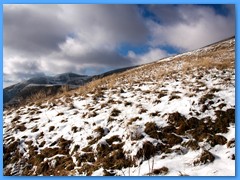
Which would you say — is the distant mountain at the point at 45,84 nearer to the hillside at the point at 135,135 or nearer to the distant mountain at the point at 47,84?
the distant mountain at the point at 47,84

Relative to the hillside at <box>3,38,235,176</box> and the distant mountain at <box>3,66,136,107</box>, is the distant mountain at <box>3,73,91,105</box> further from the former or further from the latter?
the hillside at <box>3,38,235,176</box>

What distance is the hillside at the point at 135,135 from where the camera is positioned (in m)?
3.35

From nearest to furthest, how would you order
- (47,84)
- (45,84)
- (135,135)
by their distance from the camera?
(135,135), (45,84), (47,84)

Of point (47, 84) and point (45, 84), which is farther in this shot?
point (47, 84)

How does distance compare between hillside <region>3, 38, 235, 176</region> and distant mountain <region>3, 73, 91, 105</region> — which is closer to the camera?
hillside <region>3, 38, 235, 176</region>

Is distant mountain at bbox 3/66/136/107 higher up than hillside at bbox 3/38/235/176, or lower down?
higher up

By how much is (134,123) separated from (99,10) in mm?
2327

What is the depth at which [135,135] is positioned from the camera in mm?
3801

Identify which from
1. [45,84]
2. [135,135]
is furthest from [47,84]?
A: [135,135]

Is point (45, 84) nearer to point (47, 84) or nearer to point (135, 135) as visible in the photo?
point (47, 84)

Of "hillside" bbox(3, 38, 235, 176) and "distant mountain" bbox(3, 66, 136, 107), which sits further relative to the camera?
"distant mountain" bbox(3, 66, 136, 107)

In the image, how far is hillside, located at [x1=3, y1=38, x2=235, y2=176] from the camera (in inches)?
132

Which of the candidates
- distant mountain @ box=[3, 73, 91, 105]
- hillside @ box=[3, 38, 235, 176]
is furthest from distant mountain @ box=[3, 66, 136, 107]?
hillside @ box=[3, 38, 235, 176]

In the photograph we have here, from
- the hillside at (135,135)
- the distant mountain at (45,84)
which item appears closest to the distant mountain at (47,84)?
the distant mountain at (45,84)
